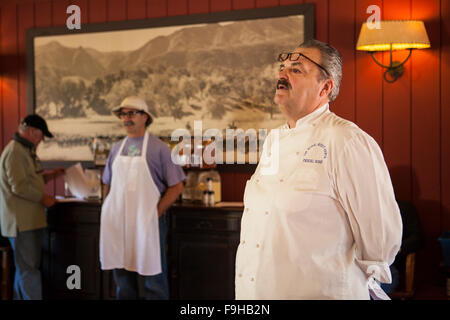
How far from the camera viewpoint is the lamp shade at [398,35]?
3803mm

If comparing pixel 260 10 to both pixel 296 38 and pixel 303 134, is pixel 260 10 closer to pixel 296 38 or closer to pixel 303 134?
pixel 296 38

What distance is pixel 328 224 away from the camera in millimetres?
1819

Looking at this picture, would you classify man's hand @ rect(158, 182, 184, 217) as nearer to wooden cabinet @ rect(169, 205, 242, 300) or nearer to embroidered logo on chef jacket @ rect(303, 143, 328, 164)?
wooden cabinet @ rect(169, 205, 242, 300)

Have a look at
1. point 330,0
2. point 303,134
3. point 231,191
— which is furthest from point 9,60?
point 303,134

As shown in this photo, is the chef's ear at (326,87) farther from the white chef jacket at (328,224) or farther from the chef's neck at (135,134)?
the chef's neck at (135,134)

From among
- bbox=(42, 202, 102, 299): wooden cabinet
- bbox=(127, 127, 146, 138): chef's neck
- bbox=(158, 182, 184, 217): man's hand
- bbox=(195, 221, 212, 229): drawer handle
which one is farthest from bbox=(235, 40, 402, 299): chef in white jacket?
bbox=(42, 202, 102, 299): wooden cabinet

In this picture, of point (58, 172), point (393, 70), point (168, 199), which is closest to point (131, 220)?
point (168, 199)

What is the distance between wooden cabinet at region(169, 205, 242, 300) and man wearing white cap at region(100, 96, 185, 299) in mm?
193

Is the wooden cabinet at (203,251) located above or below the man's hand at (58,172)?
below

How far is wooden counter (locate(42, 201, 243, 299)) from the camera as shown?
406 cm

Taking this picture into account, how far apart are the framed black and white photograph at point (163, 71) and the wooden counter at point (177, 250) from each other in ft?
2.61

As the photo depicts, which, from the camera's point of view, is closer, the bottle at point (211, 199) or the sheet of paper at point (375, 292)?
the sheet of paper at point (375, 292)

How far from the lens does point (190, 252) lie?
4.14m

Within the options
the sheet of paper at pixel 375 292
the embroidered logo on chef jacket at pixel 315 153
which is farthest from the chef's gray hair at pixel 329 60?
the sheet of paper at pixel 375 292
